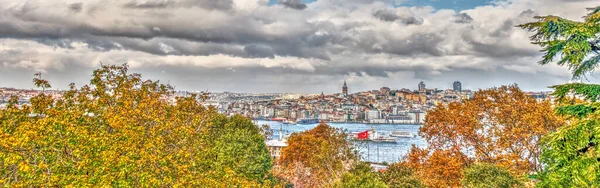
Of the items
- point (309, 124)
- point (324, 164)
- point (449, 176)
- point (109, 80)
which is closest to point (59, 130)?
point (109, 80)

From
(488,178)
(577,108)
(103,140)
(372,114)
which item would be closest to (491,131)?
(488,178)

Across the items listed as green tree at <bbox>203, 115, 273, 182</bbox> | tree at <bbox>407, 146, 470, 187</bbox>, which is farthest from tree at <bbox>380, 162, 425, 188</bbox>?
green tree at <bbox>203, 115, 273, 182</bbox>

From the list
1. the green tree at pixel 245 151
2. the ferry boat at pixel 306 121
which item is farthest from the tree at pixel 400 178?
the ferry boat at pixel 306 121

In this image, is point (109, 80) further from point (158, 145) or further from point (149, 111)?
point (158, 145)

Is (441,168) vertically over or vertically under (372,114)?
over

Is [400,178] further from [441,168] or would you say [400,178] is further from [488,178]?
[441,168]

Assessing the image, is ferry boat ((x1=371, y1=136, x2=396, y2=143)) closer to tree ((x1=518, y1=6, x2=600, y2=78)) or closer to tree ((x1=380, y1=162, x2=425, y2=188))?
tree ((x1=380, y1=162, x2=425, y2=188))

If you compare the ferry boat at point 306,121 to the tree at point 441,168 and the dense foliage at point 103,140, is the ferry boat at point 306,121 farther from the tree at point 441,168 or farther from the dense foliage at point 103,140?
the dense foliage at point 103,140
